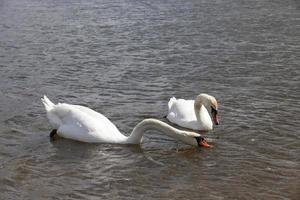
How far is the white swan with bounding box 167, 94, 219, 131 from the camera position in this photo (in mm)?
9320

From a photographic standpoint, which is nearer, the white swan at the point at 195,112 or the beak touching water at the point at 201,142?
the beak touching water at the point at 201,142

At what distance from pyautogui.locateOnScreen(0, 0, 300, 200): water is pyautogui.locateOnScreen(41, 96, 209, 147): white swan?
13cm

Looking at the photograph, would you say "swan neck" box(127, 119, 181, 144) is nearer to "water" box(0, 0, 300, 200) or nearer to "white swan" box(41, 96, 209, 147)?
"white swan" box(41, 96, 209, 147)

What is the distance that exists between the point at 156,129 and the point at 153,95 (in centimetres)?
244

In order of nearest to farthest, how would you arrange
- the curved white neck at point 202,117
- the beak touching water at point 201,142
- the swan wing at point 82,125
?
1. the beak touching water at point 201,142
2. the swan wing at point 82,125
3. the curved white neck at point 202,117

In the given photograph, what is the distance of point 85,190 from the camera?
23.5 feet

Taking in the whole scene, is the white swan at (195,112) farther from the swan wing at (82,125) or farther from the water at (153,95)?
the swan wing at (82,125)

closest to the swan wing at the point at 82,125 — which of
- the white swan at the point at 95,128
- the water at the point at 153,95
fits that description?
the white swan at the point at 95,128

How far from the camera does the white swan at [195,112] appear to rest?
30.6 ft

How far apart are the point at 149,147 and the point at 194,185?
1.53 meters

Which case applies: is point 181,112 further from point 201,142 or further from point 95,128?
point 95,128

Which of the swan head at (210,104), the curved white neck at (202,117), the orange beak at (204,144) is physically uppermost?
the swan head at (210,104)

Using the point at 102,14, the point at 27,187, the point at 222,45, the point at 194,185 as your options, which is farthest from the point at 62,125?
the point at 102,14

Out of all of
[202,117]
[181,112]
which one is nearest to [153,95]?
[181,112]
